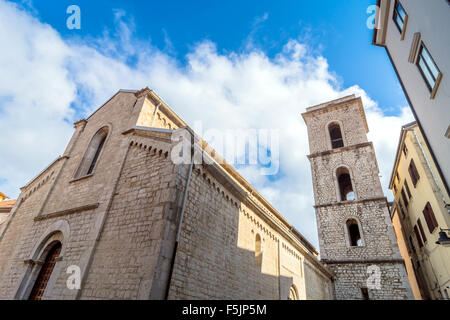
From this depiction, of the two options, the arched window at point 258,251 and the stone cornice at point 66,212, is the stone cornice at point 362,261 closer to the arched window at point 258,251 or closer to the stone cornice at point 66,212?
the arched window at point 258,251

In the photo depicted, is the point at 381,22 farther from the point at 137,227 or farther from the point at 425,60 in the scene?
the point at 137,227

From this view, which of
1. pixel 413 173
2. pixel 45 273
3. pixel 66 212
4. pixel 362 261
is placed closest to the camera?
pixel 45 273

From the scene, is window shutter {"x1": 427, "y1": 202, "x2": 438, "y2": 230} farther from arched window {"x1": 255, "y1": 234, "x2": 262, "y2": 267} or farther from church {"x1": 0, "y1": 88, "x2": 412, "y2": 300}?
arched window {"x1": 255, "y1": 234, "x2": 262, "y2": 267}

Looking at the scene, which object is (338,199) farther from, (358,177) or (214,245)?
(214,245)

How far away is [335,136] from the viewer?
2345 centimetres

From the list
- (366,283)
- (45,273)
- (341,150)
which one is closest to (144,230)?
(45,273)

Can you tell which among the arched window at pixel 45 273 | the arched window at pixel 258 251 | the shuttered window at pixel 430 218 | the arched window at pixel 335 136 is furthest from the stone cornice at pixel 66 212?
the arched window at pixel 335 136

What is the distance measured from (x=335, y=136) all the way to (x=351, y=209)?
763cm

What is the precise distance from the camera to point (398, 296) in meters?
15.0

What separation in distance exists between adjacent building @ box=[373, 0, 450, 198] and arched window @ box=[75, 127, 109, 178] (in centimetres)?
1239

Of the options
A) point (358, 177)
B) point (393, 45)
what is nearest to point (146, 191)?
point (393, 45)

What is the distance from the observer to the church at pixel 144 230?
243 inches
